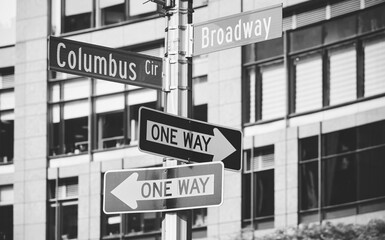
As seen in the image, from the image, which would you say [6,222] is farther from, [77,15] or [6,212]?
[77,15]

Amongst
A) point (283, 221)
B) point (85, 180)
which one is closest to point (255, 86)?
point (283, 221)

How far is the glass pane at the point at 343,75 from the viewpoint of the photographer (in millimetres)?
28234

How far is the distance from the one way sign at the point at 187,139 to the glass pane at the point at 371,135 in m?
17.9

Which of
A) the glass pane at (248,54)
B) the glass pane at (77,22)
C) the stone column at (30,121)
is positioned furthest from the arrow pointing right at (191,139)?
the glass pane at (77,22)

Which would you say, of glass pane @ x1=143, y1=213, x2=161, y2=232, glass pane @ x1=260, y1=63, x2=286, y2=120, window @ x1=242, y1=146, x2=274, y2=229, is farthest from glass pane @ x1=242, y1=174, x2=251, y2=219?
glass pane @ x1=143, y1=213, x2=161, y2=232

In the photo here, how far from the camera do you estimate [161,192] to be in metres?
9.26

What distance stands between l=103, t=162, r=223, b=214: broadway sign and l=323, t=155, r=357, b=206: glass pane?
18.6 metres

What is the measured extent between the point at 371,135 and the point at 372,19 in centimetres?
336

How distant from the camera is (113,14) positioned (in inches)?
1364

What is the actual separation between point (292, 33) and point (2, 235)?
13.6 m

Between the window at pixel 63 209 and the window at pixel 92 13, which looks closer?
the window at pixel 92 13

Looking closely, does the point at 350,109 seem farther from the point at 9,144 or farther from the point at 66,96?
the point at 9,144

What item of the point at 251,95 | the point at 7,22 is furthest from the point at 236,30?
the point at 7,22

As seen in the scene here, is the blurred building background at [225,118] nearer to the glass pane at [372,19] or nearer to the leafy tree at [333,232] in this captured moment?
the glass pane at [372,19]
